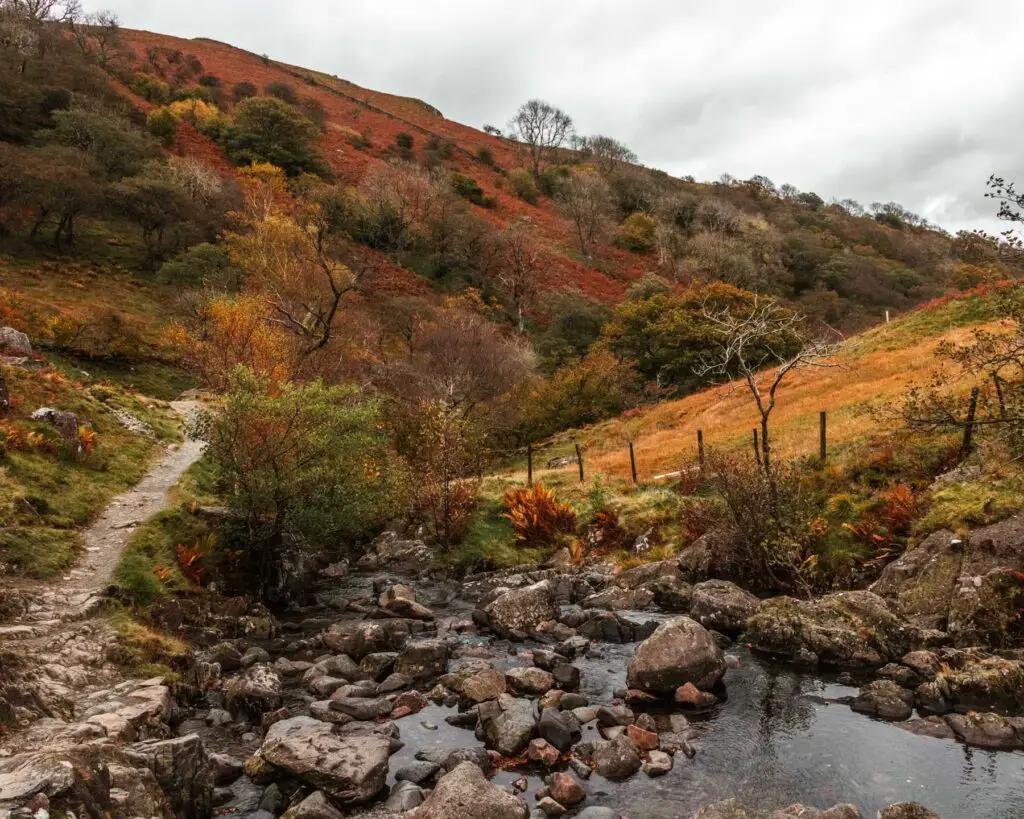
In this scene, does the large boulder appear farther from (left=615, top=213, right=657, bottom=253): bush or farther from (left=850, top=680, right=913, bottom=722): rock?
(left=615, top=213, right=657, bottom=253): bush

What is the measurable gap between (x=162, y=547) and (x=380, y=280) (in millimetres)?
49875

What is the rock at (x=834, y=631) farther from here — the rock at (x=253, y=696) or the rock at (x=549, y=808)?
the rock at (x=253, y=696)

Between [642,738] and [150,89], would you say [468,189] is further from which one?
[642,738]

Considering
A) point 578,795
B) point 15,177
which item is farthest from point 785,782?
point 15,177

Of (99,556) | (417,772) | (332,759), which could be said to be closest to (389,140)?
(99,556)

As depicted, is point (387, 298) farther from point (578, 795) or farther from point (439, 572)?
point (578, 795)

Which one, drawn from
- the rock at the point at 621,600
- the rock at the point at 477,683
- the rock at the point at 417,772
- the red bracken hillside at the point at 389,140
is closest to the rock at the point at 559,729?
Result: the rock at the point at 477,683

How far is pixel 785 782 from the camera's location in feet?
30.3

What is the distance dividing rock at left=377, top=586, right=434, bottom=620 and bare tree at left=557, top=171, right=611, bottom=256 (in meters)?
71.1

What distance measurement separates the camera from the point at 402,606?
1759 centimetres

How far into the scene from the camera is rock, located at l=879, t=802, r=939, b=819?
25.6 feet

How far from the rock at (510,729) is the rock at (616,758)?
3.69ft

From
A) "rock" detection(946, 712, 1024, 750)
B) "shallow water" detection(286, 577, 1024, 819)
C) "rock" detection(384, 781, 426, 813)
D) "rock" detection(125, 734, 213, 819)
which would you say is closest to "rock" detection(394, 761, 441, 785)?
"rock" detection(384, 781, 426, 813)

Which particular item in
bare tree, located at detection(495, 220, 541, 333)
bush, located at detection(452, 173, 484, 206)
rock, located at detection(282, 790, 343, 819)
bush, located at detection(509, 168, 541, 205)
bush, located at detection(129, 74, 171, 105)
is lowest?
rock, located at detection(282, 790, 343, 819)
